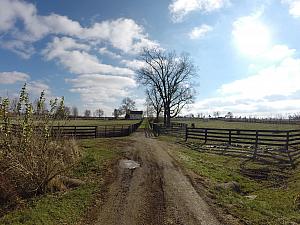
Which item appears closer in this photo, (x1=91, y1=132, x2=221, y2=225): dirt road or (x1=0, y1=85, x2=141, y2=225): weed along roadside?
(x1=91, y1=132, x2=221, y2=225): dirt road

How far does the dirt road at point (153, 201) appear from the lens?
7719mm

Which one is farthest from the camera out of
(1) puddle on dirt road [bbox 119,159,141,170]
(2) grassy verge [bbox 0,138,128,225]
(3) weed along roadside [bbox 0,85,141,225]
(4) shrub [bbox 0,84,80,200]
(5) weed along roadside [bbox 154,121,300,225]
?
(1) puddle on dirt road [bbox 119,159,141,170]

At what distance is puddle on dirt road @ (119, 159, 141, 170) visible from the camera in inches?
526

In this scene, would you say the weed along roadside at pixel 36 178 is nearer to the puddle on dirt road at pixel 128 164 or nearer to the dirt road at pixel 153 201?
the dirt road at pixel 153 201

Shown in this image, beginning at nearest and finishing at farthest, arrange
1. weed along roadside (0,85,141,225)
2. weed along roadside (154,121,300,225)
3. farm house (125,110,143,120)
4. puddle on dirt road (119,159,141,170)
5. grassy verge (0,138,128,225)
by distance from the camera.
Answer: grassy verge (0,138,128,225) → weed along roadside (0,85,141,225) → weed along roadside (154,121,300,225) → puddle on dirt road (119,159,141,170) → farm house (125,110,143,120)

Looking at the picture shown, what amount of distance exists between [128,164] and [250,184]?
5.54 m

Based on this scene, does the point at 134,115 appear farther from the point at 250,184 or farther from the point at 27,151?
the point at 27,151

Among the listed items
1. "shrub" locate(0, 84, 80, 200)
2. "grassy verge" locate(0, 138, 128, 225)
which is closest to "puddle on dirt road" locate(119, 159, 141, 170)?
"grassy verge" locate(0, 138, 128, 225)

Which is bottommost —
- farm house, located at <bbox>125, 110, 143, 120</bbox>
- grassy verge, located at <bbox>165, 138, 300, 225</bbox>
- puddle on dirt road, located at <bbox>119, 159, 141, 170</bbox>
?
grassy verge, located at <bbox>165, 138, 300, 225</bbox>

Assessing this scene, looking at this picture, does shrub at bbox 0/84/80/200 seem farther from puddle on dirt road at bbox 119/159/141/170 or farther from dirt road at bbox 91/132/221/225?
puddle on dirt road at bbox 119/159/141/170

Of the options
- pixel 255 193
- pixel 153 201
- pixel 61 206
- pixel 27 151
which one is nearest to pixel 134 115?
pixel 255 193

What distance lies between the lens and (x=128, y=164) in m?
13.9

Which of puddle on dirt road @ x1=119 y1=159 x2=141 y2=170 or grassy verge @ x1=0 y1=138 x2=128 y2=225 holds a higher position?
puddle on dirt road @ x1=119 y1=159 x2=141 y2=170

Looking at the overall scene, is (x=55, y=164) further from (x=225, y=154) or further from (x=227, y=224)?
(x=225, y=154)
